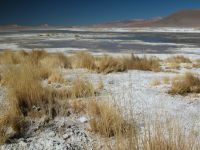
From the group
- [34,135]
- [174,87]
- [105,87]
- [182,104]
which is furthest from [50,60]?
[34,135]

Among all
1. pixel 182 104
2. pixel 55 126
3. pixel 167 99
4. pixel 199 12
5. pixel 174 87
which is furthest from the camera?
pixel 199 12

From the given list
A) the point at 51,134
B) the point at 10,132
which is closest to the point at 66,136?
A: the point at 51,134

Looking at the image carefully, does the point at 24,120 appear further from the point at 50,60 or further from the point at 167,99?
the point at 50,60

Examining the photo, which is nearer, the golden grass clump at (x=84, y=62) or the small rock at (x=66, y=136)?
the small rock at (x=66, y=136)

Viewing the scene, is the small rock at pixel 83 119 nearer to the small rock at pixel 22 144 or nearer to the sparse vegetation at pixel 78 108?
the sparse vegetation at pixel 78 108

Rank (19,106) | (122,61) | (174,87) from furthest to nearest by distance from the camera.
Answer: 1. (122,61)
2. (174,87)
3. (19,106)

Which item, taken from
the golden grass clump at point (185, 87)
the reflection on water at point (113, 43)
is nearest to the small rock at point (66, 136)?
the golden grass clump at point (185, 87)

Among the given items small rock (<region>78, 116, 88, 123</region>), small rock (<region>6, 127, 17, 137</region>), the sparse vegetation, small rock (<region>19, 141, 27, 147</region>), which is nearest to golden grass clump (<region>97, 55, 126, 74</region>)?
Answer: the sparse vegetation

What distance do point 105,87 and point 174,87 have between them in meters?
1.42

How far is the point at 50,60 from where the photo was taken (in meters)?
10.6

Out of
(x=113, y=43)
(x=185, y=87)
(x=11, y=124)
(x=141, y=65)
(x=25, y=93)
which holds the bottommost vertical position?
(x=113, y=43)

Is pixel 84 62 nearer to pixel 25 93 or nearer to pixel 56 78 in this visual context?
pixel 56 78

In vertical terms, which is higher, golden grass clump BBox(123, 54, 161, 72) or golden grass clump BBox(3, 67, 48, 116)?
golden grass clump BBox(3, 67, 48, 116)

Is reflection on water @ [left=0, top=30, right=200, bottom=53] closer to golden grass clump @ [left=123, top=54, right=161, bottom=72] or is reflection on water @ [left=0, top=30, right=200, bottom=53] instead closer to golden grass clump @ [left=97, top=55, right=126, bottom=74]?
golden grass clump @ [left=123, top=54, right=161, bottom=72]
